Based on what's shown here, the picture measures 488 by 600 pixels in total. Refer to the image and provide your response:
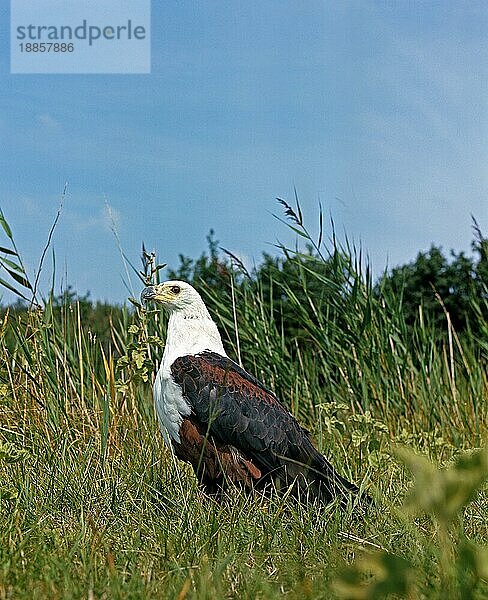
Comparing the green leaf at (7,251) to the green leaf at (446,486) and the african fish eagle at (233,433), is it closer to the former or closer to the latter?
the african fish eagle at (233,433)

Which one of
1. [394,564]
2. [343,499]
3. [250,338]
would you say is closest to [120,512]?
[343,499]

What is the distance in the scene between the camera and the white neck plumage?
13.2ft

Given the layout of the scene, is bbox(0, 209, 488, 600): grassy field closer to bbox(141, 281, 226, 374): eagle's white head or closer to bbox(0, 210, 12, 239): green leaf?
bbox(141, 281, 226, 374): eagle's white head

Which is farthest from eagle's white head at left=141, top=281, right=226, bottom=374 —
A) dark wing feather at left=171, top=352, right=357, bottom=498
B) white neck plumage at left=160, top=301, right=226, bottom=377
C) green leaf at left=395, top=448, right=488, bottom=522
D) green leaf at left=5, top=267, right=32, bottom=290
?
green leaf at left=395, top=448, right=488, bottom=522

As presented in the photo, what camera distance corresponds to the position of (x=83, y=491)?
354cm

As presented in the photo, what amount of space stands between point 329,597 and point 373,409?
3.79 metres

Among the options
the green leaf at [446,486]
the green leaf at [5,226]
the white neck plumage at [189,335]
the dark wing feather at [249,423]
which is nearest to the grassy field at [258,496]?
the green leaf at [446,486]

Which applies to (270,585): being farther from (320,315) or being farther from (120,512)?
(320,315)

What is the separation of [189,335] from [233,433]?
61cm

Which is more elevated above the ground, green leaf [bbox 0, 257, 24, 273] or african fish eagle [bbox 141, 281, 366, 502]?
green leaf [bbox 0, 257, 24, 273]

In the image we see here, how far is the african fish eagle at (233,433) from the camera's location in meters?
3.72

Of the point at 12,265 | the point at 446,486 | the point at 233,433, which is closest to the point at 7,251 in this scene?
the point at 12,265

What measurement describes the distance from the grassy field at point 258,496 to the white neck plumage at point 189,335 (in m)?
0.12

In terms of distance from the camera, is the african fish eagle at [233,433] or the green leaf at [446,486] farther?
the african fish eagle at [233,433]
